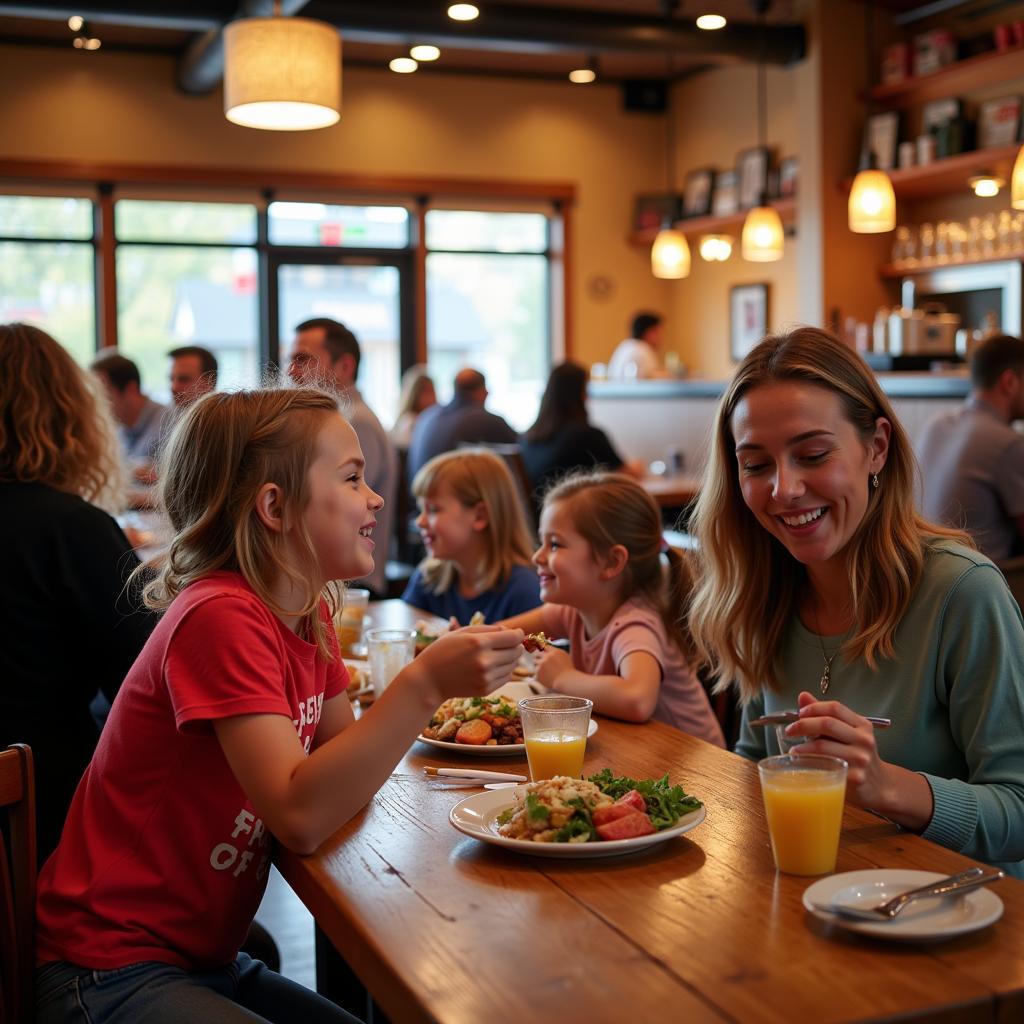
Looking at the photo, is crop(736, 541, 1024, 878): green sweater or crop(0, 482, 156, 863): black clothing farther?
crop(0, 482, 156, 863): black clothing

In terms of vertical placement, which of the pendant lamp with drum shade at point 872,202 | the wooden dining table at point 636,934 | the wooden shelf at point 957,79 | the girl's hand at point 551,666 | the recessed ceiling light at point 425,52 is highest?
the recessed ceiling light at point 425,52

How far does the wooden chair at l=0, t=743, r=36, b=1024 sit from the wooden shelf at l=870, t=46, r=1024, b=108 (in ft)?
21.9

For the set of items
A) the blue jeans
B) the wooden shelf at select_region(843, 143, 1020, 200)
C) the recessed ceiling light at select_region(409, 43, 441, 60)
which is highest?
the recessed ceiling light at select_region(409, 43, 441, 60)

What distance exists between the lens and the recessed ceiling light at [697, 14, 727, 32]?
758cm

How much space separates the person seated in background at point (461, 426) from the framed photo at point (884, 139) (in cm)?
310

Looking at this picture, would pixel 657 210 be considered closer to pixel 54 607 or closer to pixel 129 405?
pixel 129 405

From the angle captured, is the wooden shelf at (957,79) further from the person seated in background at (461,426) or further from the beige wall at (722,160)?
the person seated in background at (461,426)

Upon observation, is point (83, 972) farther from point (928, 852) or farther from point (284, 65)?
point (284, 65)

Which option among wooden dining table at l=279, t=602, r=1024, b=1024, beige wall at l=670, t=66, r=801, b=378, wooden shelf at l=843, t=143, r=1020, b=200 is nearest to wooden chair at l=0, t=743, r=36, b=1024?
wooden dining table at l=279, t=602, r=1024, b=1024

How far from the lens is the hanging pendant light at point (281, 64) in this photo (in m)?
3.70

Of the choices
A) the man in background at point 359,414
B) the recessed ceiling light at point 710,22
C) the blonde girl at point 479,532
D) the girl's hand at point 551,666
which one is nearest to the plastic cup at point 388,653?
the girl's hand at point 551,666

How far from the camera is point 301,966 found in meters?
2.88

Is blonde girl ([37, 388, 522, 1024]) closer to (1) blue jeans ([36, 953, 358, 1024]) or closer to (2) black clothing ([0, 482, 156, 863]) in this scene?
(1) blue jeans ([36, 953, 358, 1024])

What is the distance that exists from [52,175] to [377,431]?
5.15 metres
